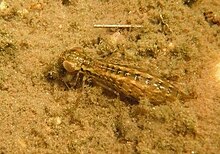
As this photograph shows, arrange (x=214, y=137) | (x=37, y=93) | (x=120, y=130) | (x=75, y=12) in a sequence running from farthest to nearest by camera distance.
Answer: (x=75, y=12) → (x=37, y=93) → (x=120, y=130) → (x=214, y=137)

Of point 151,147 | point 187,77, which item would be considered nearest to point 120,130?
point 151,147

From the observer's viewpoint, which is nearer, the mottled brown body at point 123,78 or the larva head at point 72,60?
the mottled brown body at point 123,78

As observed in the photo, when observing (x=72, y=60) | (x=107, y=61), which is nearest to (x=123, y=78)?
(x=107, y=61)

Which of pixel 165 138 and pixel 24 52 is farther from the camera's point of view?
pixel 24 52

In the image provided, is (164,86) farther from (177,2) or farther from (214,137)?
(177,2)

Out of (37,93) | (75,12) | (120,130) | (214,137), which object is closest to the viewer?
(214,137)

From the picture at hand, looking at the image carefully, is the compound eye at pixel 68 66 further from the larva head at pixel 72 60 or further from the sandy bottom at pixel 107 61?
the sandy bottom at pixel 107 61

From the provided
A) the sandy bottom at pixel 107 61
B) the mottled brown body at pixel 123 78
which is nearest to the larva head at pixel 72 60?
the mottled brown body at pixel 123 78
